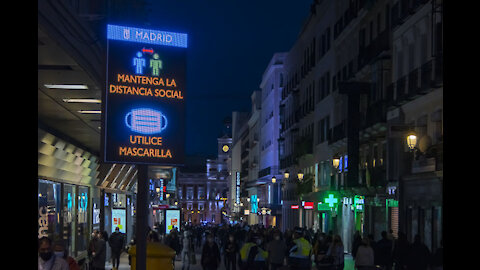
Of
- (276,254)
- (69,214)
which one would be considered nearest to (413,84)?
(276,254)

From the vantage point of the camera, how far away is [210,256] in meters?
27.1

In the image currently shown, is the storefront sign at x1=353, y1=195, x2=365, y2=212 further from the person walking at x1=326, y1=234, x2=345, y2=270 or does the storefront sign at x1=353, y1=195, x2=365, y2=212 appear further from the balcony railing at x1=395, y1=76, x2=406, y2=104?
the person walking at x1=326, y1=234, x2=345, y2=270

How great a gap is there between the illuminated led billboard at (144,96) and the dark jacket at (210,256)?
12.1 metres

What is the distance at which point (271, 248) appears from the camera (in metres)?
26.9

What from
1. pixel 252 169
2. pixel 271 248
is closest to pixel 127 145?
pixel 271 248

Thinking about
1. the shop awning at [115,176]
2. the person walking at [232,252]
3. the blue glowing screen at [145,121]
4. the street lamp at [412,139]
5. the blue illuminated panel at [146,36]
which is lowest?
the person walking at [232,252]

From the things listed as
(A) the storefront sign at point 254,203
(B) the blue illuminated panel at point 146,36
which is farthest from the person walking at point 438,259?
(A) the storefront sign at point 254,203

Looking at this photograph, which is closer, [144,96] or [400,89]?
[144,96]

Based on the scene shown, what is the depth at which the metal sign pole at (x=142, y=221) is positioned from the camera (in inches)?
594

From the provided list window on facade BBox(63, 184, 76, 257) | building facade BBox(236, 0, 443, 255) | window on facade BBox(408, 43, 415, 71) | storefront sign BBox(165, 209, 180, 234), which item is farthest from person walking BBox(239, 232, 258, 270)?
storefront sign BBox(165, 209, 180, 234)

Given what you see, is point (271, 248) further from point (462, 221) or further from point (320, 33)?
point (320, 33)

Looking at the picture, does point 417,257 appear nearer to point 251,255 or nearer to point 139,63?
point 251,255

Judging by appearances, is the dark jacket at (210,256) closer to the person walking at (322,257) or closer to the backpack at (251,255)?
the backpack at (251,255)

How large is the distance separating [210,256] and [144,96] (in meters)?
12.9
